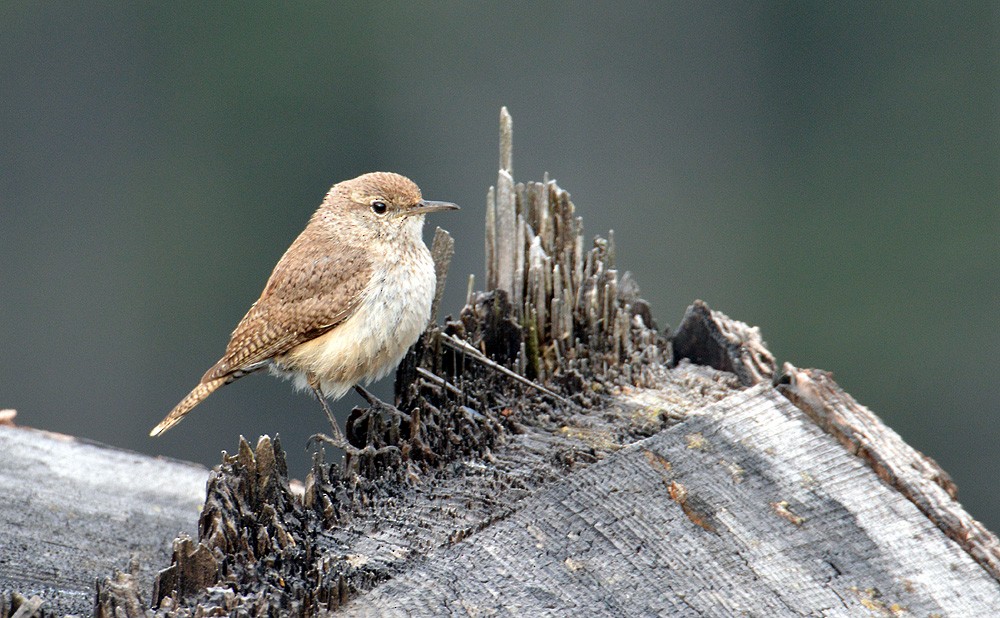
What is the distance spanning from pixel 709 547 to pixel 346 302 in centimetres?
193

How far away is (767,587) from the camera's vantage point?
301 cm

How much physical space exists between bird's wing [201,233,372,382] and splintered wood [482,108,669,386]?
1.85 ft

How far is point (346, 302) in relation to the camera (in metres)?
4.58

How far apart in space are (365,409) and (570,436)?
2.14ft

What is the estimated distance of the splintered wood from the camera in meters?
4.08

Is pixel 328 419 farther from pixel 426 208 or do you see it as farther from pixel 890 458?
pixel 890 458

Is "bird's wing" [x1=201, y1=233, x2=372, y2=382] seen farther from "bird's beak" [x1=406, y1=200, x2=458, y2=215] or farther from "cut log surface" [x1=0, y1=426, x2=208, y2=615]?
"cut log surface" [x1=0, y1=426, x2=208, y2=615]

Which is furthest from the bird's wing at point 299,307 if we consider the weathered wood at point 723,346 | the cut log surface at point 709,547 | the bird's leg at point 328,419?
the cut log surface at point 709,547

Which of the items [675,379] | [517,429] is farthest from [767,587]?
[675,379]

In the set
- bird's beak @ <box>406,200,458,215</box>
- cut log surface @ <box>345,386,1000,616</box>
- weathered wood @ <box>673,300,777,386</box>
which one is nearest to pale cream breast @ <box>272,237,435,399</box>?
bird's beak @ <box>406,200,458,215</box>

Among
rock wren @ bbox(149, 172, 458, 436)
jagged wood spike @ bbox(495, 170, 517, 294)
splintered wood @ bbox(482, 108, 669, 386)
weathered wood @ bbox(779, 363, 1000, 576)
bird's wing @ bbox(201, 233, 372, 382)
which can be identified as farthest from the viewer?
bird's wing @ bbox(201, 233, 372, 382)

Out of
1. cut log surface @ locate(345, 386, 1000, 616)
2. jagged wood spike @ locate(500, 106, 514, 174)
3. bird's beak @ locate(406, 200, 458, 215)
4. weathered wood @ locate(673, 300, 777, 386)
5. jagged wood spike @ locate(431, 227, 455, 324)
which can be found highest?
jagged wood spike @ locate(500, 106, 514, 174)

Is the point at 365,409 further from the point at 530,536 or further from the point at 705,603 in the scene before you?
the point at 705,603

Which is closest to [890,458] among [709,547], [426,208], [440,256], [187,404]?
[709,547]
